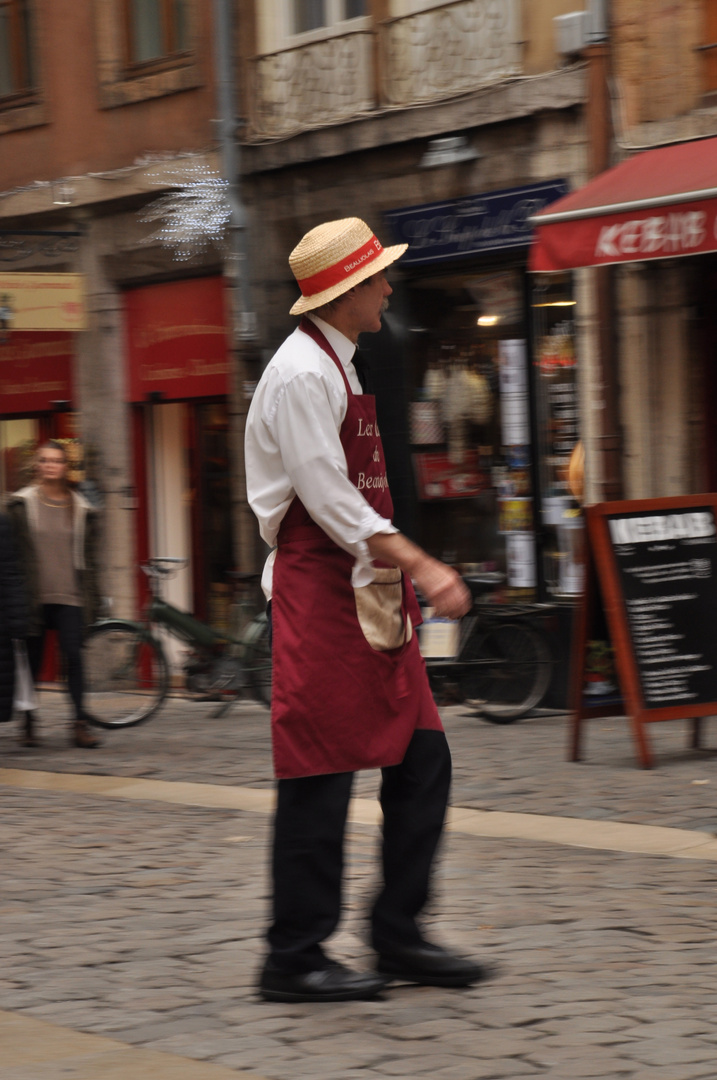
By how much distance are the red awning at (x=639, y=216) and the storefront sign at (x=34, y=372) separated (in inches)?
238

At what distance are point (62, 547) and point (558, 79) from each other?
Answer: 4518 millimetres

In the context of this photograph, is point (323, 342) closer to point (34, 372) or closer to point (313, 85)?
point (313, 85)

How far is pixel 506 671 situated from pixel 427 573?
20.3 ft

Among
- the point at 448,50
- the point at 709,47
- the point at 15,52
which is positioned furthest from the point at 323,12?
the point at 15,52

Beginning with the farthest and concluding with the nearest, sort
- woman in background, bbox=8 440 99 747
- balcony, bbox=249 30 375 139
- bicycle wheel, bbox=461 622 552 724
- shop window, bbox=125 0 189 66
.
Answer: shop window, bbox=125 0 189 66 < balcony, bbox=249 30 375 139 < bicycle wheel, bbox=461 622 552 724 < woman in background, bbox=8 440 99 747

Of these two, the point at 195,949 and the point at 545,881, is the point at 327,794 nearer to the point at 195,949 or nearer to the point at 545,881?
the point at 195,949

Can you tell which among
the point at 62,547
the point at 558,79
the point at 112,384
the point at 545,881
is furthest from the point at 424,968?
the point at 112,384

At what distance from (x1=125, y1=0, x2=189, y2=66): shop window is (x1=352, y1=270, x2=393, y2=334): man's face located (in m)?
10.3

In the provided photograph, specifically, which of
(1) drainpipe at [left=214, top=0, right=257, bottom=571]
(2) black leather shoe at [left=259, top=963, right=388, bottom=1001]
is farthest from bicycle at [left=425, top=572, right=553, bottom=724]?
(2) black leather shoe at [left=259, top=963, right=388, bottom=1001]

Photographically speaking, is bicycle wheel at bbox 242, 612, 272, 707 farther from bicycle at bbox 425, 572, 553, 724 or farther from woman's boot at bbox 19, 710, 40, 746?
woman's boot at bbox 19, 710, 40, 746

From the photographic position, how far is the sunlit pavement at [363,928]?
3.73m

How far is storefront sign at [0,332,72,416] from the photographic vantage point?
581 inches

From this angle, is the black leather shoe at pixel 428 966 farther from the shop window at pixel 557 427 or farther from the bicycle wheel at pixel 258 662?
the shop window at pixel 557 427

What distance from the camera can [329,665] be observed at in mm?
4043
